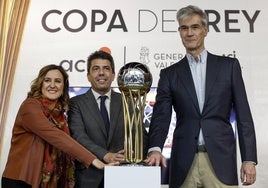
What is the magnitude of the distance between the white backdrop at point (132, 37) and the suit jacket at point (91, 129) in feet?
3.03

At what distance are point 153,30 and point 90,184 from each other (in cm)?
151

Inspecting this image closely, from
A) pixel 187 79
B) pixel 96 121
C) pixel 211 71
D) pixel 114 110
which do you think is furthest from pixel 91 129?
pixel 211 71

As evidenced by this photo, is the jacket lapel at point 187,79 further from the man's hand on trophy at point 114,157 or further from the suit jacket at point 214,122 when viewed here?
the man's hand on trophy at point 114,157

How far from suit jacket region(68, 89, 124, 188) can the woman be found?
0.05 m

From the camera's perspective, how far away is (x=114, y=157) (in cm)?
196

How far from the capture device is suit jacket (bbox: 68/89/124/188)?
2.14 m

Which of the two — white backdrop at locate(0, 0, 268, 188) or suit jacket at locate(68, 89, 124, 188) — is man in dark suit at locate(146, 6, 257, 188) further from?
white backdrop at locate(0, 0, 268, 188)

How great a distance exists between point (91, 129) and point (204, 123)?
614 millimetres

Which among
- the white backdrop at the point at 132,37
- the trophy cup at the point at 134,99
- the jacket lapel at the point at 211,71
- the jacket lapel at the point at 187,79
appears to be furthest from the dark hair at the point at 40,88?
the white backdrop at the point at 132,37

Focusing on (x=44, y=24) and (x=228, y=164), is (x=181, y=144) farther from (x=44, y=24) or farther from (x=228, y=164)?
(x=44, y=24)

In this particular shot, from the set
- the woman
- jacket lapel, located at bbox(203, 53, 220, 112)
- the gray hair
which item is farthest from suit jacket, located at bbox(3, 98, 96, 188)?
the gray hair

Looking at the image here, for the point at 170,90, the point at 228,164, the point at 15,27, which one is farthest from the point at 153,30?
the point at 228,164

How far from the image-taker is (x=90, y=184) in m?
2.14

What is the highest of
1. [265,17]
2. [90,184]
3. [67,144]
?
[265,17]
